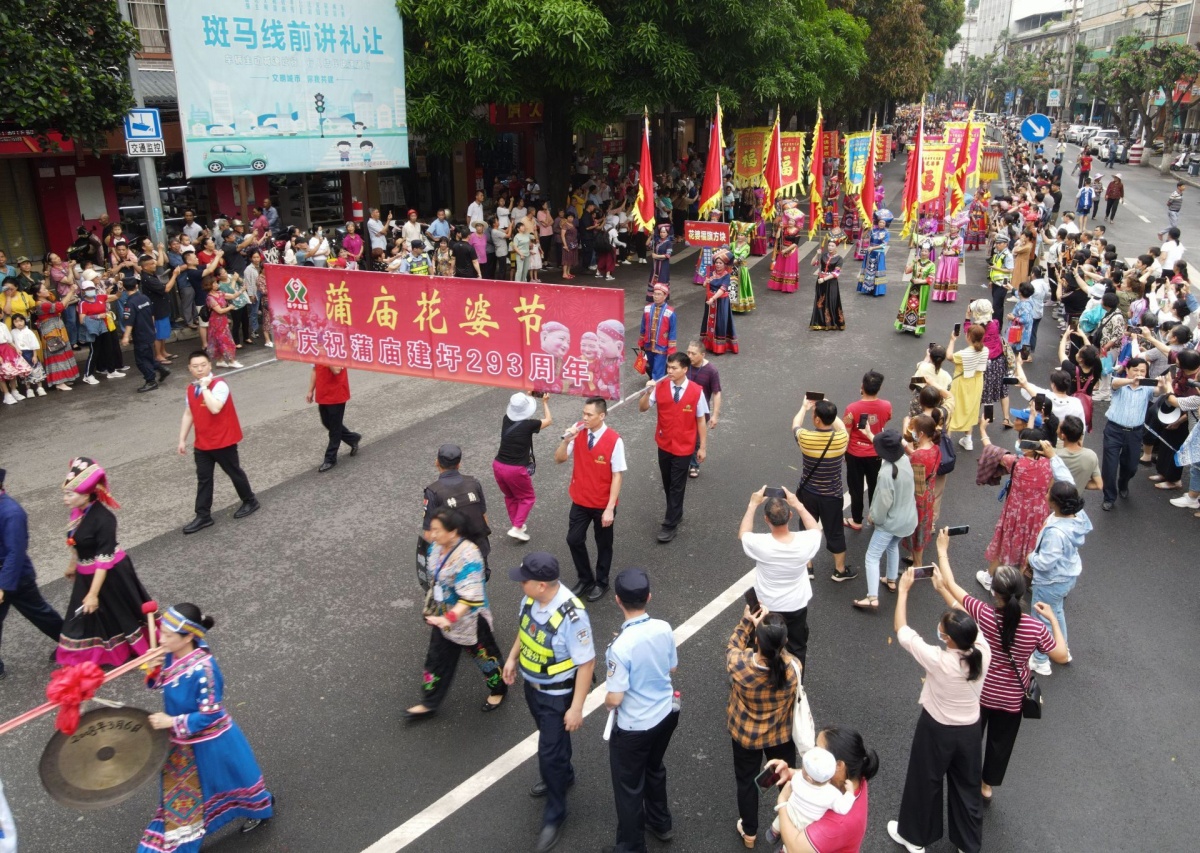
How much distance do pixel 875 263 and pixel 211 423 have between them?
43.3ft

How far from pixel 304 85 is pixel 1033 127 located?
16.1m

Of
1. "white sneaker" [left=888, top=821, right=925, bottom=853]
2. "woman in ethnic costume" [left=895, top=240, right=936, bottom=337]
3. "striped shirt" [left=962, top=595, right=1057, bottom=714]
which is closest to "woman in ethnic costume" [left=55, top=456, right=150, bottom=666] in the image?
"white sneaker" [left=888, top=821, right=925, bottom=853]

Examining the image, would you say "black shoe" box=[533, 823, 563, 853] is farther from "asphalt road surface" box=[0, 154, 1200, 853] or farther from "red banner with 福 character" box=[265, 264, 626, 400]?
"red banner with 福 character" box=[265, 264, 626, 400]

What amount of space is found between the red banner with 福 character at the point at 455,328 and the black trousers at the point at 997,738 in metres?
3.57

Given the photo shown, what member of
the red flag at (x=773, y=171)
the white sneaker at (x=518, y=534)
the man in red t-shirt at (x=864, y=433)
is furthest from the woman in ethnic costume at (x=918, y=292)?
the white sneaker at (x=518, y=534)

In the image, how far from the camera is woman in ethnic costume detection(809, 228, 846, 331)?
14.7 metres

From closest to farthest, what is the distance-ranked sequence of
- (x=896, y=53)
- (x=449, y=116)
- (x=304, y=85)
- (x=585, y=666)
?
(x=585, y=666) → (x=304, y=85) → (x=449, y=116) → (x=896, y=53)

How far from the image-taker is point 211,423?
26.8 ft

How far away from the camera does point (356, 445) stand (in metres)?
10.0

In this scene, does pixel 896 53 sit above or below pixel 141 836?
above

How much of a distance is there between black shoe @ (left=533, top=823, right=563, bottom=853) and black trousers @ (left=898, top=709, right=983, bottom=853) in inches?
70.8

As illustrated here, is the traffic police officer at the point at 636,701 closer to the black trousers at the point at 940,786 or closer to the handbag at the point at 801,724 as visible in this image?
the handbag at the point at 801,724

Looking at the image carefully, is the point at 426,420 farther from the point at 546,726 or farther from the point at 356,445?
the point at 546,726

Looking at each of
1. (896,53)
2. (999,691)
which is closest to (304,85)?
(999,691)
